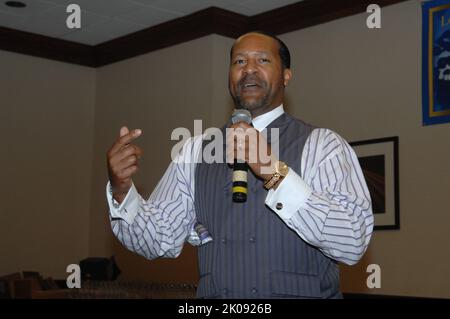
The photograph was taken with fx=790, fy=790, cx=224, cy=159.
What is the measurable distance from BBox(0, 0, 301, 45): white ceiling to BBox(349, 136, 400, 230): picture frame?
4.74ft

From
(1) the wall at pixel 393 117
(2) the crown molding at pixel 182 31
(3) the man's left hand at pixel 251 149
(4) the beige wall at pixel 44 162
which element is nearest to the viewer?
(3) the man's left hand at pixel 251 149

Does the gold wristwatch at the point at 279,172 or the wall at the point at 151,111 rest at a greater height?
the wall at the point at 151,111

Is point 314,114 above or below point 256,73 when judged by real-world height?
above

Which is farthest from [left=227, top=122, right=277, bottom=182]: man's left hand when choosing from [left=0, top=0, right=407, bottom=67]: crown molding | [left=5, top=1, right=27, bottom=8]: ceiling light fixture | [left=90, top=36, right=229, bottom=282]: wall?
[left=5, top=1, right=27, bottom=8]: ceiling light fixture

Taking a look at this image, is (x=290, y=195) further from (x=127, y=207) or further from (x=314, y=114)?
(x=314, y=114)

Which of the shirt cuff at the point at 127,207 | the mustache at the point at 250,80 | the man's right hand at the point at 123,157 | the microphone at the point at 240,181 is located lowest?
the shirt cuff at the point at 127,207

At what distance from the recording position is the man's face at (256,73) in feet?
7.41

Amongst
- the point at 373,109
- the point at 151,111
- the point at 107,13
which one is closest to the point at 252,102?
the point at 373,109

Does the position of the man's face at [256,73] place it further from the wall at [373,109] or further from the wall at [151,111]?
the wall at [151,111]

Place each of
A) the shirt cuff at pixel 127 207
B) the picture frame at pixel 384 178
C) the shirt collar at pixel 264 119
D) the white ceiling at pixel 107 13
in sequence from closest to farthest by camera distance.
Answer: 1. the shirt cuff at pixel 127 207
2. the shirt collar at pixel 264 119
3. the picture frame at pixel 384 178
4. the white ceiling at pixel 107 13

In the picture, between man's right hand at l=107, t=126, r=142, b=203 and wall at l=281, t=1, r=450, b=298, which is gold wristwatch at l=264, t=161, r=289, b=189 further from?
wall at l=281, t=1, r=450, b=298

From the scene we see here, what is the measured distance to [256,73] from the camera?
2.25m

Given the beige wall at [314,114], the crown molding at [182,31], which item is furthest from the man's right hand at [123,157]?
the crown molding at [182,31]

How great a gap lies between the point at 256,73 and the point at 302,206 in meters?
0.47
